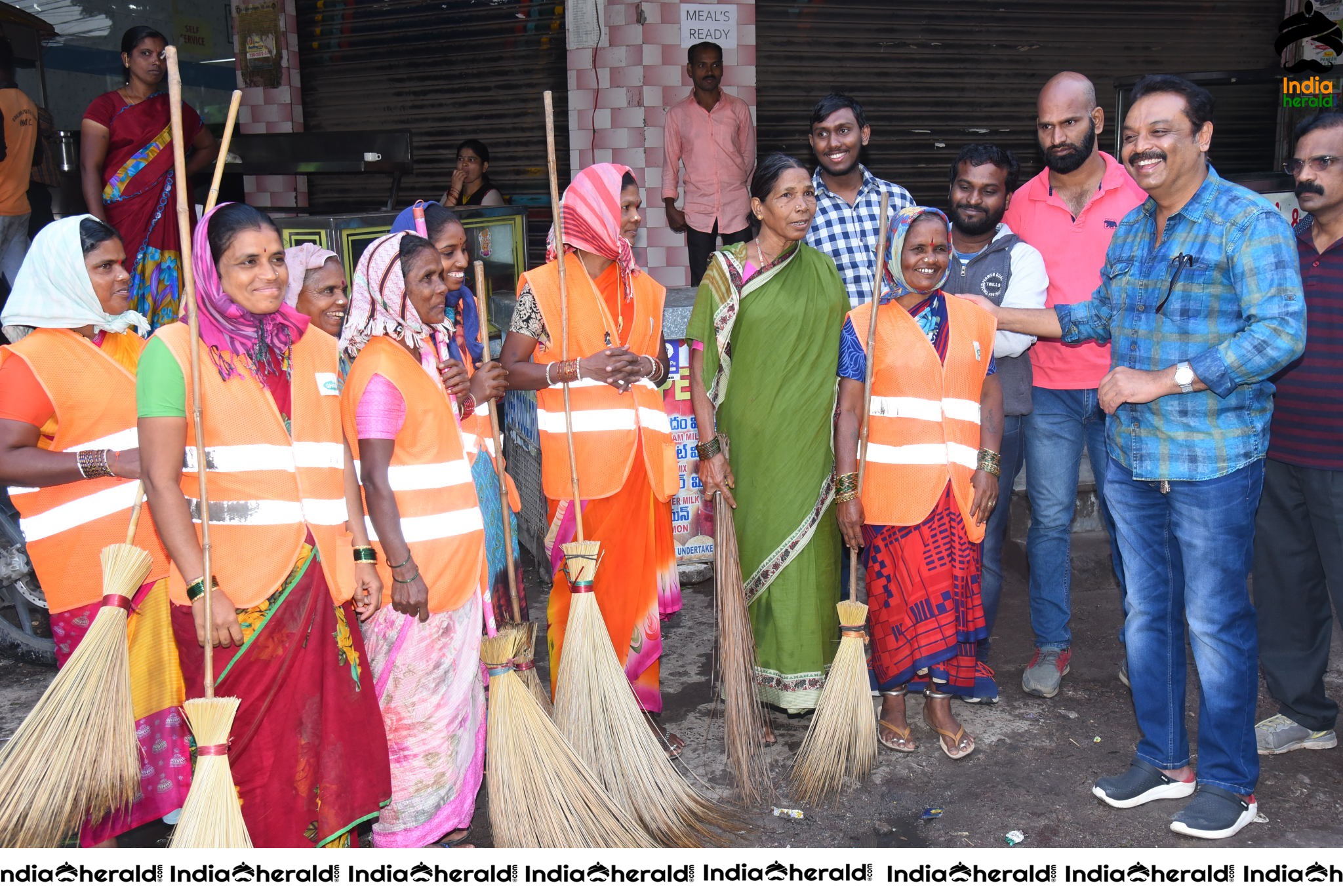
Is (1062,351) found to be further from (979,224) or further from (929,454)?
(929,454)

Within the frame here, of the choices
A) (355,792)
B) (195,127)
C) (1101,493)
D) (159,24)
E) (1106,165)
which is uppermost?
(159,24)

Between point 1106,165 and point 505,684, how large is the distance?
2.85 m

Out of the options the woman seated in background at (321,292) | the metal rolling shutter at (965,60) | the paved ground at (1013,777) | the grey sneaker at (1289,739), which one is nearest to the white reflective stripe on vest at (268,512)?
the paved ground at (1013,777)

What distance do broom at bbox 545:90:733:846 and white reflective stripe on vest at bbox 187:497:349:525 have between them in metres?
0.75

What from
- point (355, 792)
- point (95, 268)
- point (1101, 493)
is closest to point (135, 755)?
point (355, 792)

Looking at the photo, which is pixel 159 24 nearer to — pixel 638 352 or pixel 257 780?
pixel 638 352

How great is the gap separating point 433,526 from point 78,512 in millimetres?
988

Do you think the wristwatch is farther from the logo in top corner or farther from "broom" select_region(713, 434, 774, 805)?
the logo in top corner

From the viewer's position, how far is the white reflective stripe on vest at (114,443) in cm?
306

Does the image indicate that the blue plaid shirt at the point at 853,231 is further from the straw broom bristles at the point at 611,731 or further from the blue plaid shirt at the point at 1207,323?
the straw broom bristles at the point at 611,731

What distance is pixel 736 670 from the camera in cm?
369

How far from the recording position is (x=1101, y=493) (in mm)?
3637

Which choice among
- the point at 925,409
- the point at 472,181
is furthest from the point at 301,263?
the point at 472,181

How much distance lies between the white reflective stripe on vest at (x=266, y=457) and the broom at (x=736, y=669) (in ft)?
4.56
